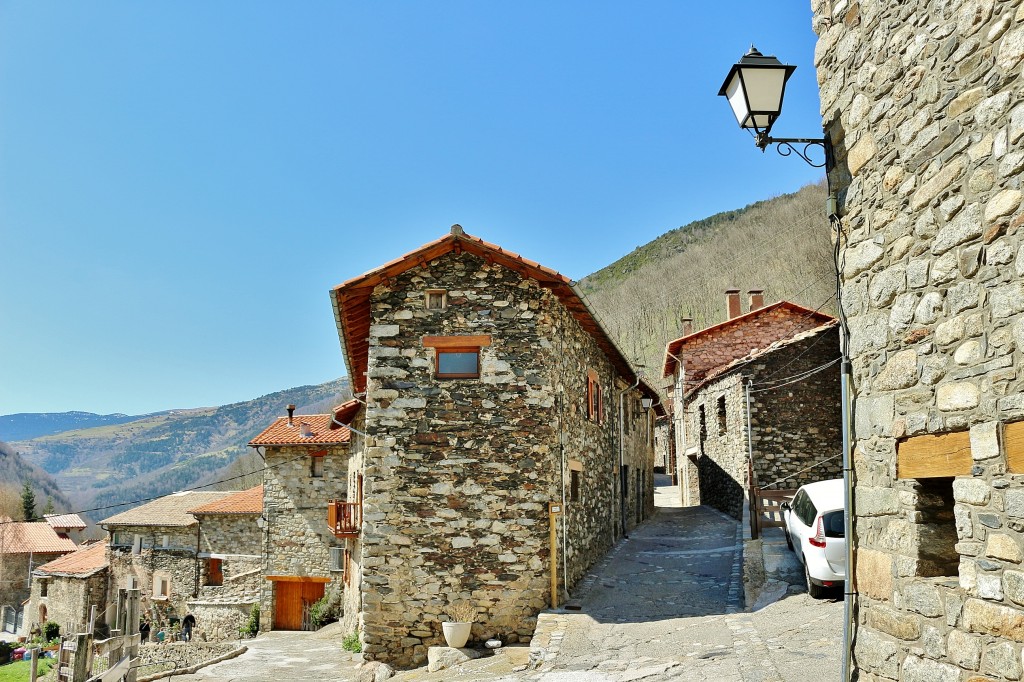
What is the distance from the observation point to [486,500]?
12672 millimetres

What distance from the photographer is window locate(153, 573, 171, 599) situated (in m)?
33.8

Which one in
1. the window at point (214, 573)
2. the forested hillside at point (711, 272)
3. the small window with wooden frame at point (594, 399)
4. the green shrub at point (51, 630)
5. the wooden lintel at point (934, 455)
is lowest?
the green shrub at point (51, 630)

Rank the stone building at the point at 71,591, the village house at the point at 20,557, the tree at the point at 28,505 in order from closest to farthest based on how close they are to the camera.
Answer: the stone building at the point at 71,591 → the village house at the point at 20,557 → the tree at the point at 28,505

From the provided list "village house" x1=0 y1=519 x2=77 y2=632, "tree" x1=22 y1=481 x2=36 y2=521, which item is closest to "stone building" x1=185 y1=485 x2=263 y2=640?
"village house" x1=0 y1=519 x2=77 y2=632

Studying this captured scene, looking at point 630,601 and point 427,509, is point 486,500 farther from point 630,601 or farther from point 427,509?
point 630,601

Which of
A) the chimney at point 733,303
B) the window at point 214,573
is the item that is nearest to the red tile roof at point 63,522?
the window at point 214,573

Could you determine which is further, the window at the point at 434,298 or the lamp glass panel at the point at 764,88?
the window at the point at 434,298

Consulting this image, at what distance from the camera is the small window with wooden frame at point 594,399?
1620cm

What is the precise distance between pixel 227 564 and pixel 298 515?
10050mm

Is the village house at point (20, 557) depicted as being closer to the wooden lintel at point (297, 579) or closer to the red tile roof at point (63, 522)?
the red tile roof at point (63, 522)

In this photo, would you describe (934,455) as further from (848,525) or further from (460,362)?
(460,362)

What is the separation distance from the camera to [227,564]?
32.4 metres

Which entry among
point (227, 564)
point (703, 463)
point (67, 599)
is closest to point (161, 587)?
point (227, 564)

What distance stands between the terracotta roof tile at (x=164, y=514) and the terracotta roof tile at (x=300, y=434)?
11.6 m
